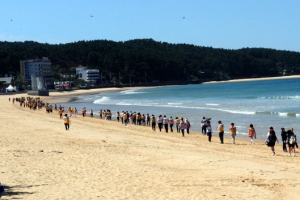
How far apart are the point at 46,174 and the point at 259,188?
5.07 meters

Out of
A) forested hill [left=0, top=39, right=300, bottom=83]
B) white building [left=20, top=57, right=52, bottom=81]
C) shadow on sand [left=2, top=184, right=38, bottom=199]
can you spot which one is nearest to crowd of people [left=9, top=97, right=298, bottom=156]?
shadow on sand [left=2, top=184, right=38, bottom=199]

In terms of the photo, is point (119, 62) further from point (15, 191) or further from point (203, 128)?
point (15, 191)

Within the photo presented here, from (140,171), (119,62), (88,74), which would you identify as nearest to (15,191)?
(140,171)

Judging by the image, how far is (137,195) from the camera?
960cm

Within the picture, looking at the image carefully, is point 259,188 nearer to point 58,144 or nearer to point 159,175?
point 159,175

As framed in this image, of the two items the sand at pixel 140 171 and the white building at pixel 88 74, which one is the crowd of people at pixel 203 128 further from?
the white building at pixel 88 74

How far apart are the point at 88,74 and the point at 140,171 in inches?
5624

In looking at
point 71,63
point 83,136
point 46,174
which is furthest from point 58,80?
point 46,174

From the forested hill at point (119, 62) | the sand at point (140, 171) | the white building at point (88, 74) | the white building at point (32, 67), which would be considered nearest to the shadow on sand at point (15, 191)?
the sand at point (140, 171)

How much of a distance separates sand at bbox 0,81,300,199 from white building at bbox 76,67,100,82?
136m

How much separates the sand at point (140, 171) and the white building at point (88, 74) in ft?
446

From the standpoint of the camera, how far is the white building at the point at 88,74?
153750 millimetres

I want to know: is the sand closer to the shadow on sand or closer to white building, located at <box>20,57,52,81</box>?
the shadow on sand

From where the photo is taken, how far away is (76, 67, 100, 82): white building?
153750 mm
